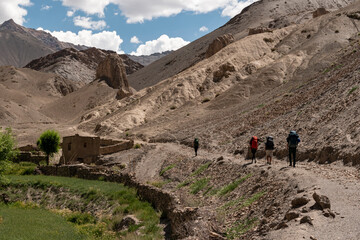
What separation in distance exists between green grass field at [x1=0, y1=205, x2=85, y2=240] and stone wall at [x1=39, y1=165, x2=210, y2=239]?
10.6 feet

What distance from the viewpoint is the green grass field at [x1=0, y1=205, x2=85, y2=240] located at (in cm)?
1310

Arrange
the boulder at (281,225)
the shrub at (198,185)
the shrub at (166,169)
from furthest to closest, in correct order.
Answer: the shrub at (166,169) → the shrub at (198,185) → the boulder at (281,225)

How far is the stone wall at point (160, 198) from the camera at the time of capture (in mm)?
8969

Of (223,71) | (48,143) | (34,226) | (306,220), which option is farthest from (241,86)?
(306,220)

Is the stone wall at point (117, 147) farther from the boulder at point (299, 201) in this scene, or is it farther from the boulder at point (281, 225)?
the boulder at point (281, 225)

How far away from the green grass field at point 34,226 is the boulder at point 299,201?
27.9ft

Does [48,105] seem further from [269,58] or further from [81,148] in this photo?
[81,148]

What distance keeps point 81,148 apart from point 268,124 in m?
15.8

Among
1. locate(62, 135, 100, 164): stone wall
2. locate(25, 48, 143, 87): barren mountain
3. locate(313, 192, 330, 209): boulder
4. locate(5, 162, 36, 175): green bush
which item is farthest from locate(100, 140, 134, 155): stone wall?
locate(25, 48, 143, 87): barren mountain

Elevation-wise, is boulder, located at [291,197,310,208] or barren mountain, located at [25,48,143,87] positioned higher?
barren mountain, located at [25,48,143,87]

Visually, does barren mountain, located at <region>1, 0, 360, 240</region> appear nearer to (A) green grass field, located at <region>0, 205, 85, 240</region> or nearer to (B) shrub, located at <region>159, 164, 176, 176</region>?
(B) shrub, located at <region>159, 164, 176, 176</region>

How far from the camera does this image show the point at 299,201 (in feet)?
25.3

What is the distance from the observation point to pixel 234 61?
180 feet

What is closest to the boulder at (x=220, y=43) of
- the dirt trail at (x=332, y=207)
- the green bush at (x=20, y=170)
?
the green bush at (x=20, y=170)
